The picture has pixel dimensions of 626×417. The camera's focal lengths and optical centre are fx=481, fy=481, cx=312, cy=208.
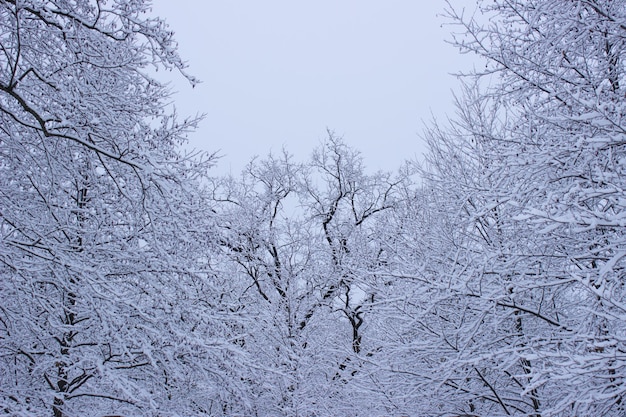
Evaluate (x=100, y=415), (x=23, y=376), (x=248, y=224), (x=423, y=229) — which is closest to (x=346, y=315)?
(x=248, y=224)

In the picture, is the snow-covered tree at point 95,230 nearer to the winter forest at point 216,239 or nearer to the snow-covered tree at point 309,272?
the winter forest at point 216,239

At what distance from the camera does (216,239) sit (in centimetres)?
561

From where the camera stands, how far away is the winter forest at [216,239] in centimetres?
381

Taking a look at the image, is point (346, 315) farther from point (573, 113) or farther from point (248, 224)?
point (573, 113)

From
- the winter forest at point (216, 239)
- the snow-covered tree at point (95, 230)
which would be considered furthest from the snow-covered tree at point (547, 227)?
the snow-covered tree at point (95, 230)

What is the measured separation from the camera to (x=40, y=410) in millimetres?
4184

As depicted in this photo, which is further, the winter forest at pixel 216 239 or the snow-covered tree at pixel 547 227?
the winter forest at pixel 216 239

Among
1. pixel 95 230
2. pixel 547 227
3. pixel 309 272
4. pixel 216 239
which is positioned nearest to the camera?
pixel 547 227

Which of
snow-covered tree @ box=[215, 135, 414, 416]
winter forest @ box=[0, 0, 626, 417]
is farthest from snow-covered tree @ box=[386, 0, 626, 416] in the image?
snow-covered tree @ box=[215, 135, 414, 416]

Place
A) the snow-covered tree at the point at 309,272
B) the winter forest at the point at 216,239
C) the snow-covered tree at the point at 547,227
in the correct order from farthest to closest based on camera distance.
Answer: the snow-covered tree at the point at 309,272, the winter forest at the point at 216,239, the snow-covered tree at the point at 547,227

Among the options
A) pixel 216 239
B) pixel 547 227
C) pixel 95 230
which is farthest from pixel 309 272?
pixel 547 227

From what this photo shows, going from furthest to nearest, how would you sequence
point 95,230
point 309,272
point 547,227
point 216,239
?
1. point 309,272
2. point 216,239
3. point 95,230
4. point 547,227

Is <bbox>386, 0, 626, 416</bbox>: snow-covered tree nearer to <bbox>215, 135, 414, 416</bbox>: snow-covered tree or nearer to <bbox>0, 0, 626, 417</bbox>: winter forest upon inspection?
<bbox>0, 0, 626, 417</bbox>: winter forest

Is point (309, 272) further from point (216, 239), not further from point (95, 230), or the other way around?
point (95, 230)
